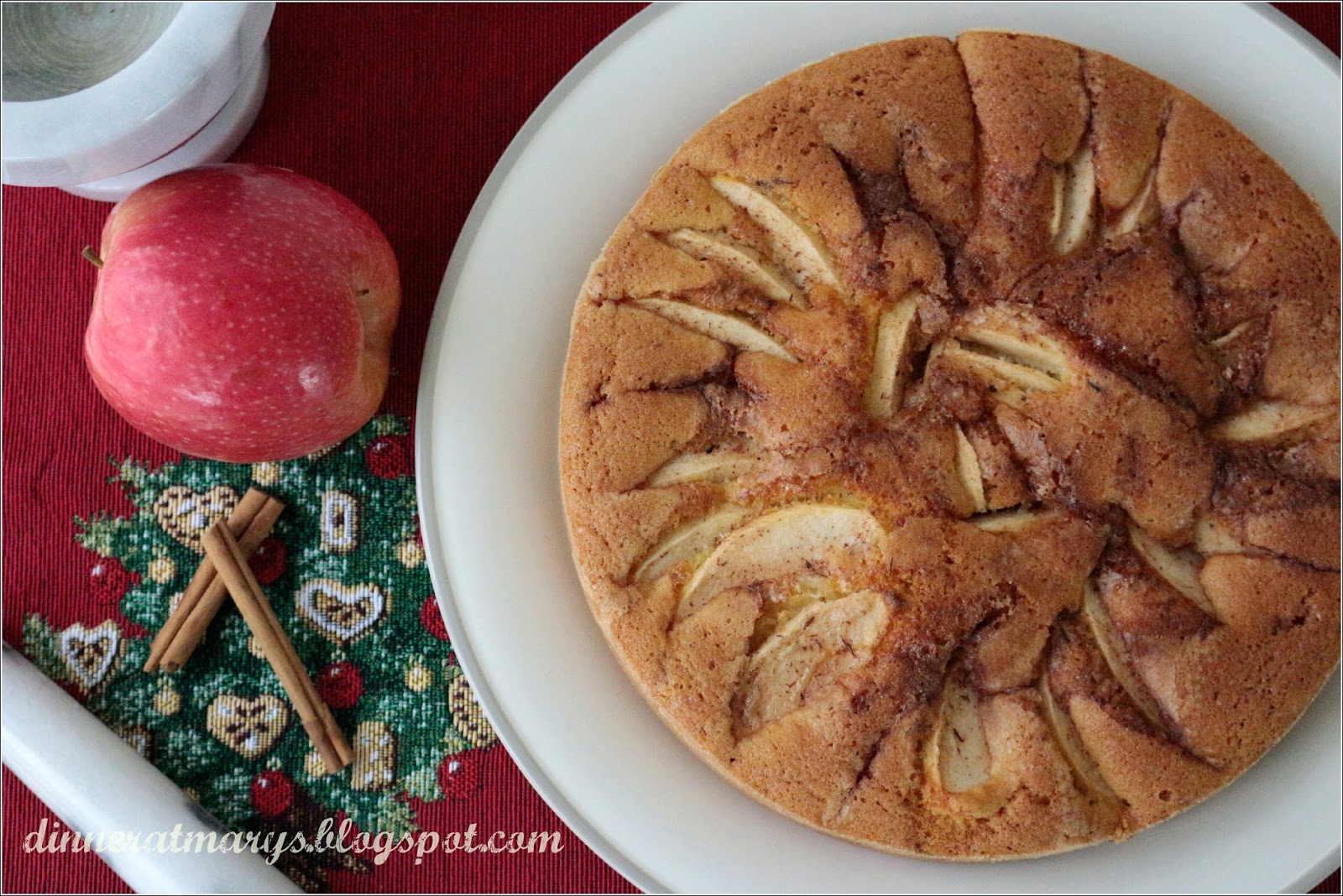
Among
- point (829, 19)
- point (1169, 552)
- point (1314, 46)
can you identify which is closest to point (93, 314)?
point (829, 19)

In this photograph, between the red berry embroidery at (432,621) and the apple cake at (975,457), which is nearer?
the apple cake at (975,457)

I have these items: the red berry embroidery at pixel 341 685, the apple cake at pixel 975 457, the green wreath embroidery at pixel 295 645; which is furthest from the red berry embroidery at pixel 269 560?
the apple cake at pixel 975 457

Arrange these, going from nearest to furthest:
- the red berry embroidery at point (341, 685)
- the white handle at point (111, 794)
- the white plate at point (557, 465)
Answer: the white plate at point (557, 465) → the white handle at point (111, 794) → the red berry embroidery at point (341, 685)

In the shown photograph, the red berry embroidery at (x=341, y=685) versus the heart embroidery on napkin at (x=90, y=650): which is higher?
the red berry embroidery at (x=341, y=685)

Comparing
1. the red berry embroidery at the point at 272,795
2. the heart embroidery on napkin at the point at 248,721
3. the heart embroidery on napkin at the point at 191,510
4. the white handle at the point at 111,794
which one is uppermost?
the heart embroidery on napkin at the point at 191,510

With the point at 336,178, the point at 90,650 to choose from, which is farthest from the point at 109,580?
the point at 336,178

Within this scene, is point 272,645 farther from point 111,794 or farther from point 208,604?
point 111,794

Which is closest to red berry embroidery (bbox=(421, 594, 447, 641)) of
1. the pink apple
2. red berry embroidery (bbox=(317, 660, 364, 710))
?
red berry embroidery (bbox=(317, 660, 364, 710))

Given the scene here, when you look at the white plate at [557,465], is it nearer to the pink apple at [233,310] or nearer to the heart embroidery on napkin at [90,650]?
the pink apple at [233,310]
